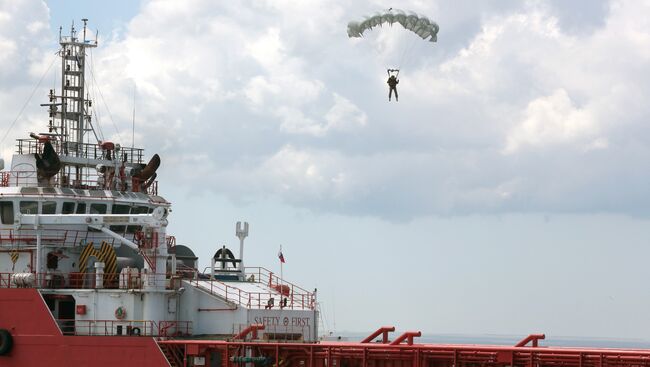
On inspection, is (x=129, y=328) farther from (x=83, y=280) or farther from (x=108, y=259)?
(x=108, y=259)

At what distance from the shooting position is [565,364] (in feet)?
85.4

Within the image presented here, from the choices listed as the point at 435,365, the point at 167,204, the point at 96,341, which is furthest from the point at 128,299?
the point at 435,365

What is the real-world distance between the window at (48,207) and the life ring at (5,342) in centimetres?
458

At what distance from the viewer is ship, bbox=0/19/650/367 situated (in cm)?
2930

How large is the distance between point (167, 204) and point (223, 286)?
5007 mm

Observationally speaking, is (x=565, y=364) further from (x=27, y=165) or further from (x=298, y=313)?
(x=27, y=165)

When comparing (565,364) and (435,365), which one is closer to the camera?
(565,364)

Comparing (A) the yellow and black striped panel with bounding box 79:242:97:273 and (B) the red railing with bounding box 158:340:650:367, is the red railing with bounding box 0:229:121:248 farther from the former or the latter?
(B) the red railing with bounding box 158:340:650:367

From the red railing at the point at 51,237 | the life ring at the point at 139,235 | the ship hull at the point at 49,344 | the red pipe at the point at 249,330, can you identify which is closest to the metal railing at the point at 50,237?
the red railing at the point at 51,237

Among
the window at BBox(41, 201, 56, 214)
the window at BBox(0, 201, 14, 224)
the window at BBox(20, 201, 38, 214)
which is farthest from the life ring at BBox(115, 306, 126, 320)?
the window at BBox(0, 201, 14, 224)

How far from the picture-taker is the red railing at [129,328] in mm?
31219

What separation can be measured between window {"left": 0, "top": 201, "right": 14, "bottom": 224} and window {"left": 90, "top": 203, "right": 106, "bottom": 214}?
255 centimetres

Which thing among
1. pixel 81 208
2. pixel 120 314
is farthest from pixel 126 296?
pixel 81 208

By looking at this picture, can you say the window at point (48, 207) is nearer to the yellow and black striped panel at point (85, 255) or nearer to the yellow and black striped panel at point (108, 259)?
the yellow and black striped panel at point (85, 255)
